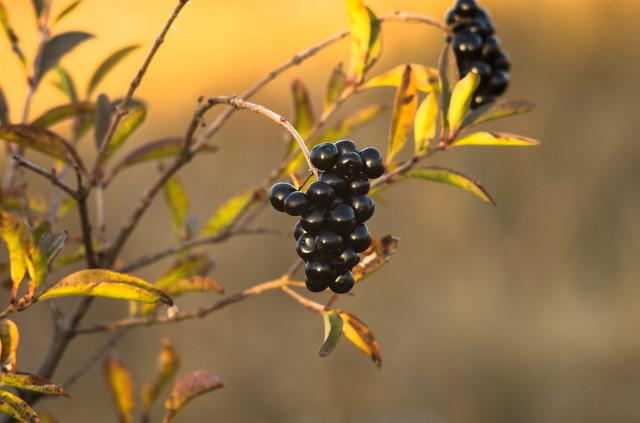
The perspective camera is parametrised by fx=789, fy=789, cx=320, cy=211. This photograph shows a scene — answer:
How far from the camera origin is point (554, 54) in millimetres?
3938

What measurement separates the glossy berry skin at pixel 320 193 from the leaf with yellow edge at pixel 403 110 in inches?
10.6

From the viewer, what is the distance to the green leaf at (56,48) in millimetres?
854

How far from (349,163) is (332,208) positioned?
3cm

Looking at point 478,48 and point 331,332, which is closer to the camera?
point 331,332

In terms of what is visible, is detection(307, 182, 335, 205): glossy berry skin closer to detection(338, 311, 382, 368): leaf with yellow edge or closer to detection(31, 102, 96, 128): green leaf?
detection(338, 311, 382, 368): leaf with yellow edge

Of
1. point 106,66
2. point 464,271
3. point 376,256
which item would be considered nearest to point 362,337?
point 376,256

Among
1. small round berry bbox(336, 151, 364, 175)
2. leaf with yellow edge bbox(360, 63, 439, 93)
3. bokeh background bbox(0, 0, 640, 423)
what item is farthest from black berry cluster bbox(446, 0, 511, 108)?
bokeh background bbox(0, 0, 640, 423)

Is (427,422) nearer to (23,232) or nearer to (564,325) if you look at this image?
(564,325)

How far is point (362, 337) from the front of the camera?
2.25 feet

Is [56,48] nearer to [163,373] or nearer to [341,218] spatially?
[163,373]

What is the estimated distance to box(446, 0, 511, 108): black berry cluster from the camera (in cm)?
82

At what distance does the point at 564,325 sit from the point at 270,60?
2.02 meters

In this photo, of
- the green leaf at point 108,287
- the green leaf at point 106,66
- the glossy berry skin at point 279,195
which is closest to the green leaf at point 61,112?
the green leaf at point 106,66

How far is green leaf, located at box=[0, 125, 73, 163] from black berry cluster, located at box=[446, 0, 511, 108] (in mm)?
404
